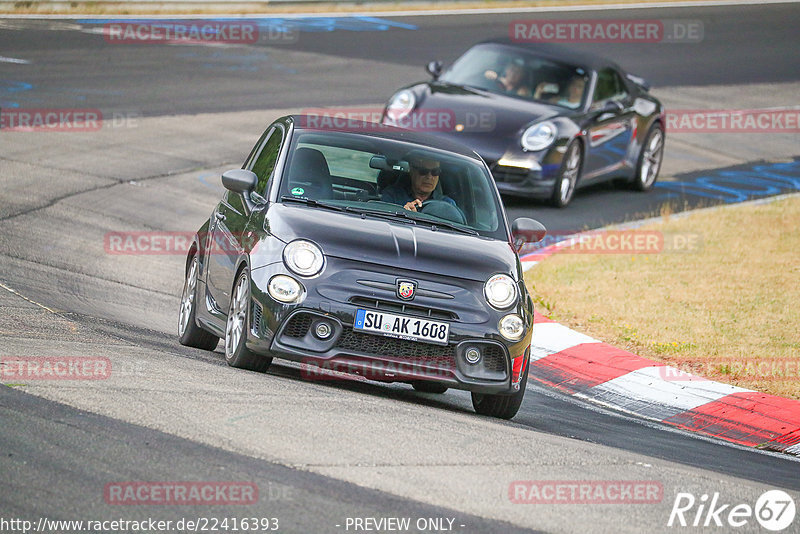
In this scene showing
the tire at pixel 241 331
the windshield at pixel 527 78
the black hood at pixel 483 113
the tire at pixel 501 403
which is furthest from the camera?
the windshield at pixel 527 78

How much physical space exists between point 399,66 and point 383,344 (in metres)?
Result: 17.1

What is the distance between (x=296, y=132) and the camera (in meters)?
8.71

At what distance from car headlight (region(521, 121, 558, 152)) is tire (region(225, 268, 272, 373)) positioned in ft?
25.3

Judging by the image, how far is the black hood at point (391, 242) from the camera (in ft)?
24.6

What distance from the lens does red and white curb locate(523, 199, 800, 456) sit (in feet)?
28.0

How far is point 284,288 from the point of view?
7344mm

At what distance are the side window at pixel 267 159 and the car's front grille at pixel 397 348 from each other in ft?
4.74

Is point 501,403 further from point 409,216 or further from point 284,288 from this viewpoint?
point 284,288
